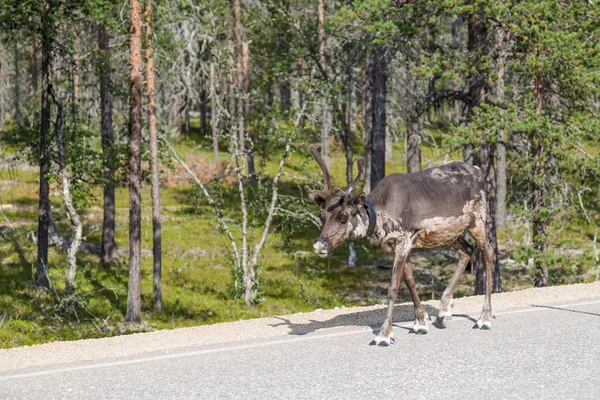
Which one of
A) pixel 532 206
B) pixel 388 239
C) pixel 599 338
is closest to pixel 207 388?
pixel 388 239

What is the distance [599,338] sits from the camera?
9055mm

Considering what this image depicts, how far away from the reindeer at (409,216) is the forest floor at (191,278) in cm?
746

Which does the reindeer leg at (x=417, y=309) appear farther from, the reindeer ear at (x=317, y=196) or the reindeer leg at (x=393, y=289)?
the reindeer ear at (x=317, y=196)

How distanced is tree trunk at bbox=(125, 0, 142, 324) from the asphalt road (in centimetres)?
1124

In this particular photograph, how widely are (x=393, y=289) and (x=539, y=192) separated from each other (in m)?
10.5

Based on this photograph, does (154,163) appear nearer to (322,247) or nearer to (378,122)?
(378,122)


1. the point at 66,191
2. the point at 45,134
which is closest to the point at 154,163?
the point at 45,134

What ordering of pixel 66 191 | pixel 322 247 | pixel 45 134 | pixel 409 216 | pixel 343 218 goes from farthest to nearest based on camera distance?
pixel 45 134 < pixel 66 191 < pixel 409 216 < pixel 343 218 < pixel 322 247

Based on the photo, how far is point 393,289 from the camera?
8.95m

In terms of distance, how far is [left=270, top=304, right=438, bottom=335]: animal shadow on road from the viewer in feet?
32.3

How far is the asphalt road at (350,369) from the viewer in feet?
23.2

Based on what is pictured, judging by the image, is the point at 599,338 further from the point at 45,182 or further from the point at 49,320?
the point at 45,182

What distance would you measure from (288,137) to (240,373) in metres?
13.4

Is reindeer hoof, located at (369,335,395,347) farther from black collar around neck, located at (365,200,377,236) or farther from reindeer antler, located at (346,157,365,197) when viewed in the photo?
reindeer antler, located at (346,157,365,197)
